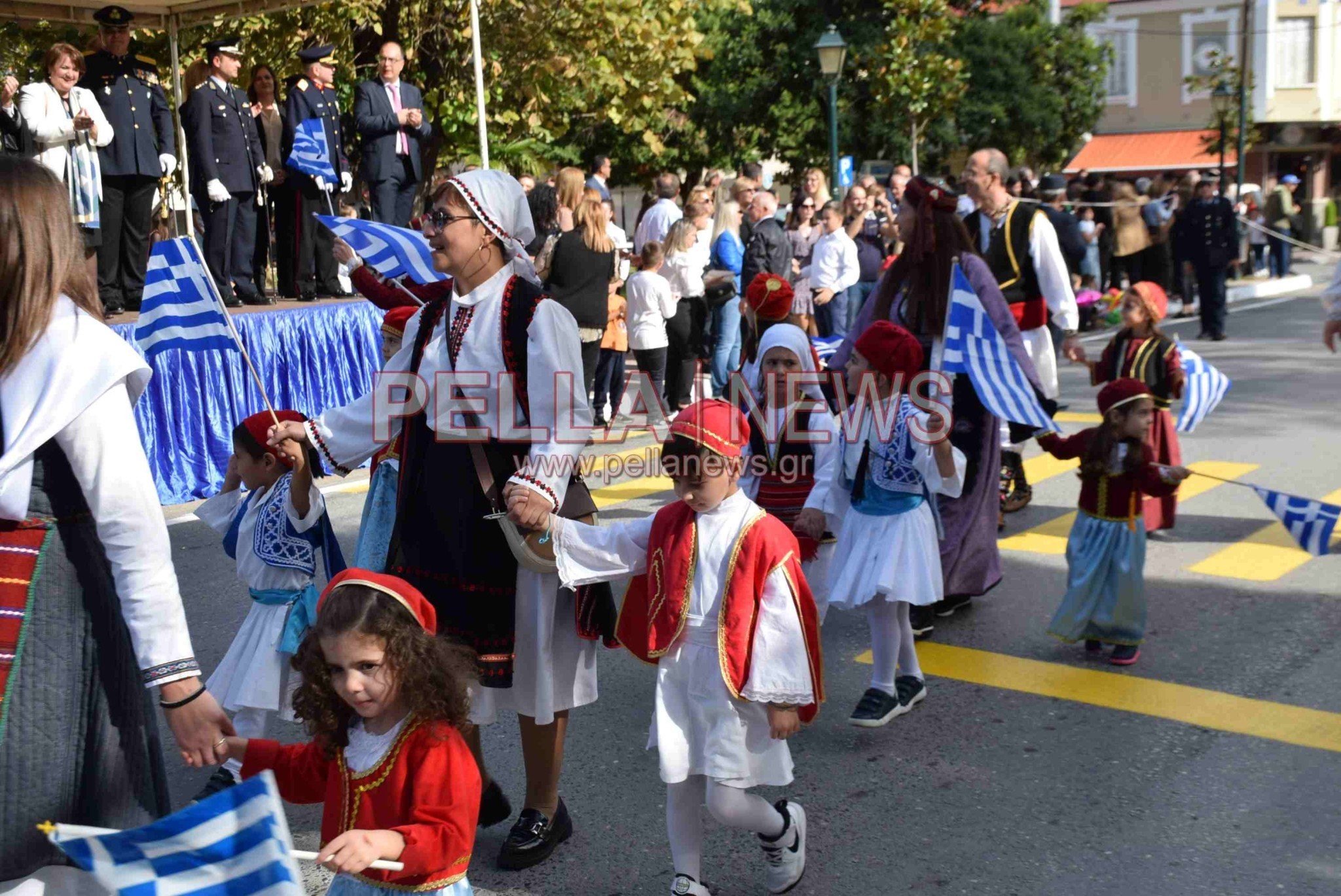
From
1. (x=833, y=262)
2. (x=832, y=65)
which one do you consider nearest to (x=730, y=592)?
(x=833, y=262)

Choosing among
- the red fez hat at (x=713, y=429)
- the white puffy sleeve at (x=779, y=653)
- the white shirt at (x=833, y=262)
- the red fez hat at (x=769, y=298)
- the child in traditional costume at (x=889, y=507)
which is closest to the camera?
the white puffy sleeve at (x=779, y=653)

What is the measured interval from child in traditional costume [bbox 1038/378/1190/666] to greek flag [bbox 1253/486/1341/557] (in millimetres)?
431

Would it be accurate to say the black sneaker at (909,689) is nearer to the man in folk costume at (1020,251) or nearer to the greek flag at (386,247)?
the man in folk costume at (1020,251)

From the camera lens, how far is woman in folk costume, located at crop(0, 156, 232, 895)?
244 centimetres

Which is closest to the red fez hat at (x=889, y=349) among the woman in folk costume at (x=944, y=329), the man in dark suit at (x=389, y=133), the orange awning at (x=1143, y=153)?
the woman in folk costume at (x=944, y=329)

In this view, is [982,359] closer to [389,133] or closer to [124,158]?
[124,158]

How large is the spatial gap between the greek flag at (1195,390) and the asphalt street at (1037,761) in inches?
31.4

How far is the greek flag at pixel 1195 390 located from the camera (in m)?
7.05

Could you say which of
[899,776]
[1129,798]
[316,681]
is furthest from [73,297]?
[1129,798]

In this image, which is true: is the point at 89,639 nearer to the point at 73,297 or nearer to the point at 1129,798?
the point at 73,297

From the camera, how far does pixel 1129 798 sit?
455cm

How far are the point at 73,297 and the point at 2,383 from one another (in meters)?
0.21

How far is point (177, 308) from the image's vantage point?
5.00 m

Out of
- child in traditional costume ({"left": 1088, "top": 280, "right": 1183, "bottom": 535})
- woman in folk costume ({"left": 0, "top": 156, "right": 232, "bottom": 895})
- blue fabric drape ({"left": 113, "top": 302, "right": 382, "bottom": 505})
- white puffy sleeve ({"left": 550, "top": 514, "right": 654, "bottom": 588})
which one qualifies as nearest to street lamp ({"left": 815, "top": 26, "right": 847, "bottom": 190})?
blue fabric drape ({"left": 113, "top": 302, "right": 382, "bottom": 505})
